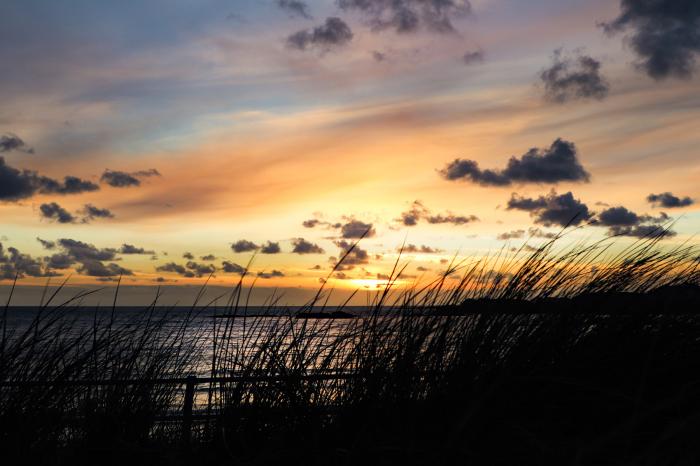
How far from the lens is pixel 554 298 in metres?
3.82

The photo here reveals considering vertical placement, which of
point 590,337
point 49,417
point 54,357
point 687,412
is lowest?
point 49,417

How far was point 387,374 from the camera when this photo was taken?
3.06 meters

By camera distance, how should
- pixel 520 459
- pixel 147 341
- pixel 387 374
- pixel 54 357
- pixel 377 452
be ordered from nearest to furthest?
pixel 520 459, pixel 377 452, pixel 387 374, pixel 54 357, pixel 147 341

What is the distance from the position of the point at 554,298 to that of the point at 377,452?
1.77m

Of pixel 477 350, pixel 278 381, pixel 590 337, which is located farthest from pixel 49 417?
pixel 590 337

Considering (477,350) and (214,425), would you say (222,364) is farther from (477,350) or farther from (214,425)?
(477,350)

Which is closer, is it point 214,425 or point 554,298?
point 214,425

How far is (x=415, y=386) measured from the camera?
3.08m

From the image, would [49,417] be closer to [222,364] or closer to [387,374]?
[222,364]

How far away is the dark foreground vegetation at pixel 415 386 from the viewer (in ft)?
8.52

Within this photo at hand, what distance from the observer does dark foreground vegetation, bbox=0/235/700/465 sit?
260 cm

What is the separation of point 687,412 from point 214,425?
2.28m

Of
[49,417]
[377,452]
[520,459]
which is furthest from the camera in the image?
[49,417]

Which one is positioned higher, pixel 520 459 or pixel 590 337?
pixel 590 337
